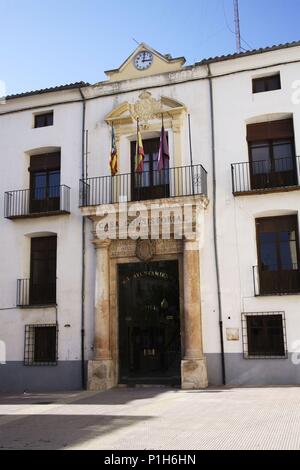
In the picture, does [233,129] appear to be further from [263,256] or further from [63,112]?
[63,112]

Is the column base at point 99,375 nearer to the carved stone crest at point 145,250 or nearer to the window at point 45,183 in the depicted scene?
the carved stone crest at point 145,250

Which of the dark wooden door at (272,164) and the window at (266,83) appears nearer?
the dark wooden door at (272,164)

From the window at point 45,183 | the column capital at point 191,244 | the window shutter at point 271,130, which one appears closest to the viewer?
the column capital at point 191,244

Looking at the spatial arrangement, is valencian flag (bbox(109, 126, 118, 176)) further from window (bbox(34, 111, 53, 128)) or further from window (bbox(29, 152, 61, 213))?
window (bbox(34, 111, 53, 128))

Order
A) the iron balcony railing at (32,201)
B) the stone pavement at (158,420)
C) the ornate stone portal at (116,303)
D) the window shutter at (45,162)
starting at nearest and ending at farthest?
the stone pavement at (158,420), the ornate stone portal at (116,303), the iron balcony railing at (32,201), the window shutter at (45,162)

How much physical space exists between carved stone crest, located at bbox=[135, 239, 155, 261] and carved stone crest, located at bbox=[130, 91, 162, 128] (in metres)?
3.40

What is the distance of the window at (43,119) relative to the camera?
55.4 feet

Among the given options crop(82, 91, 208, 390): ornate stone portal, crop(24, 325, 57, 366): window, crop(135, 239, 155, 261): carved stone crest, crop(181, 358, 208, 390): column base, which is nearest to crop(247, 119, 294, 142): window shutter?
crop(82, 91, 208, 390): ornate stone portal

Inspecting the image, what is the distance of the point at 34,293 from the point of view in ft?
52.1

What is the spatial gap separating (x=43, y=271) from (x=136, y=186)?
3858 millimetres

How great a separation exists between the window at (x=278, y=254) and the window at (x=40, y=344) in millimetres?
6151

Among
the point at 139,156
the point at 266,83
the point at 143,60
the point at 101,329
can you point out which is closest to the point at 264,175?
the point at 266,83

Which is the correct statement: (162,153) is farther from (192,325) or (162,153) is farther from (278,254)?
(192,325)

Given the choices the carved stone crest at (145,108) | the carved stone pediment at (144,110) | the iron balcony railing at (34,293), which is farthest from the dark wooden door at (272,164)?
the iron balcony railing at (34,293)
